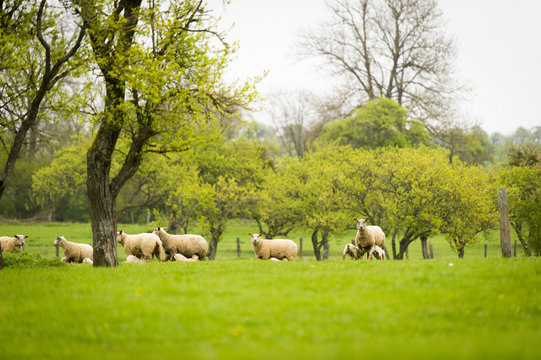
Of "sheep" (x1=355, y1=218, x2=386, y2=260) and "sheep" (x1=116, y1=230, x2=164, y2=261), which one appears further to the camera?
"sheep" (x1=116, y1=230, x2=164, y2=261)

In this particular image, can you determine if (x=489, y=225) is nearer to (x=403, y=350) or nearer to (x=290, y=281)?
(x=290, y=281)

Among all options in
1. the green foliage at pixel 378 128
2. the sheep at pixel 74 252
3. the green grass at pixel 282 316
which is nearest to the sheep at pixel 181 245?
the sheep at pixel 74 252

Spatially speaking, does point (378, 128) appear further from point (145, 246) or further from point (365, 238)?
point (145, 246)

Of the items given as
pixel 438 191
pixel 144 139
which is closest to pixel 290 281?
pixel 144 139

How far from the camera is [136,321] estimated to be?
27.0ft

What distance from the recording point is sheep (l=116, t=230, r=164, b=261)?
23.9m

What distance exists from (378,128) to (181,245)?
31.4m

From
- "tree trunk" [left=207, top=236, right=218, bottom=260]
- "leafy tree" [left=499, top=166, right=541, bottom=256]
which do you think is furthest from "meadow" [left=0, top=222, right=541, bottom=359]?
"tree trunk" [left=207, top=236, right=218, bottom=260]

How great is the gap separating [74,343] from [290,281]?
16.3 ft

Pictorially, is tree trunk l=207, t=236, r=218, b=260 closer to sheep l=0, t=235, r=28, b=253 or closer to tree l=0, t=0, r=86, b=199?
sheep l=0, t=235, r=28, b=253

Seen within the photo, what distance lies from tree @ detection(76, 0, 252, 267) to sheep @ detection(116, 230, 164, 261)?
6.83 meters

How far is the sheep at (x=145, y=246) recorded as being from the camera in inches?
942

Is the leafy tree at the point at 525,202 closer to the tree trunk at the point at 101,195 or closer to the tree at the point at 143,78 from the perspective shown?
the tree at the point at 143,78

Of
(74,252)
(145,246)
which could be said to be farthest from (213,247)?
(145,246)
